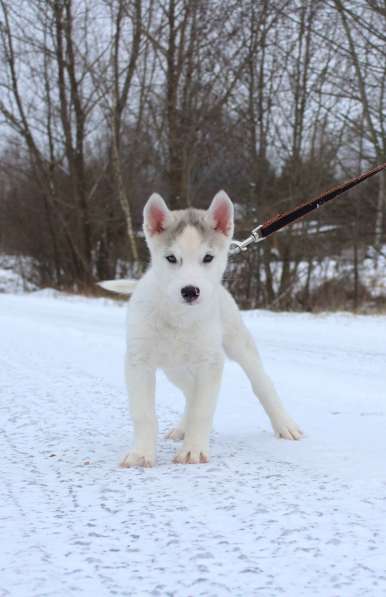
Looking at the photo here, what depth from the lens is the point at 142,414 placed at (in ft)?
10.2

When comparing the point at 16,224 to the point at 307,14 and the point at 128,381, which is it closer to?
the point at 307,14

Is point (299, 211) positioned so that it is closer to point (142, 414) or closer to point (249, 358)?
point (249, 358)

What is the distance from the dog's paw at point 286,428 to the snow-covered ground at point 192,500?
0.08 metres

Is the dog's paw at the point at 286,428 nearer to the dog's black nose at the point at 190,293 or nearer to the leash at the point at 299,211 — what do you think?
the dog's black nose at the point at 190,293

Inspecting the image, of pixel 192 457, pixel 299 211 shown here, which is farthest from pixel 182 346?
pixel 299 211

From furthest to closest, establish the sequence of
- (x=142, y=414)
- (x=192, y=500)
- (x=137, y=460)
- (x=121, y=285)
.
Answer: (x=121, y=285) → (x=142, y=414) → (x=137, y=460) → (x=192, y=500)

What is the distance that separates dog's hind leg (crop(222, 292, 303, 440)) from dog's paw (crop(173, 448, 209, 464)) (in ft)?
2.42

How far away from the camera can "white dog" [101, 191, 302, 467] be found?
307cm

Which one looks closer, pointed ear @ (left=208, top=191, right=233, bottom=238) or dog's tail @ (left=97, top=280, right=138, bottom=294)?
pointed ear @ (left=208, top=191, right=233, bottom=238)

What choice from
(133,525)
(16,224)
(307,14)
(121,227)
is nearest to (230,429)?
(133,525)

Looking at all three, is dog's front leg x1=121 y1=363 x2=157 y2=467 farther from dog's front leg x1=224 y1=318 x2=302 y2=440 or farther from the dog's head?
dog's front leg x1=224 y1=318 x2=302 y2=440

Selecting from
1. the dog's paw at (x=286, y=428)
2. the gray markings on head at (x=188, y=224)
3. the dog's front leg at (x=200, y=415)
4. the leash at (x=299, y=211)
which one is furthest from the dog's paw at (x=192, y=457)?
the leash at (x=299, y=211)

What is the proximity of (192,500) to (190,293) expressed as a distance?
1033mm

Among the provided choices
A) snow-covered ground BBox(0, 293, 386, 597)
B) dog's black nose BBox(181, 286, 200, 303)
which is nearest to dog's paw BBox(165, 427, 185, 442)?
snow-covered ground BBox(0, 293, 386, 597)
